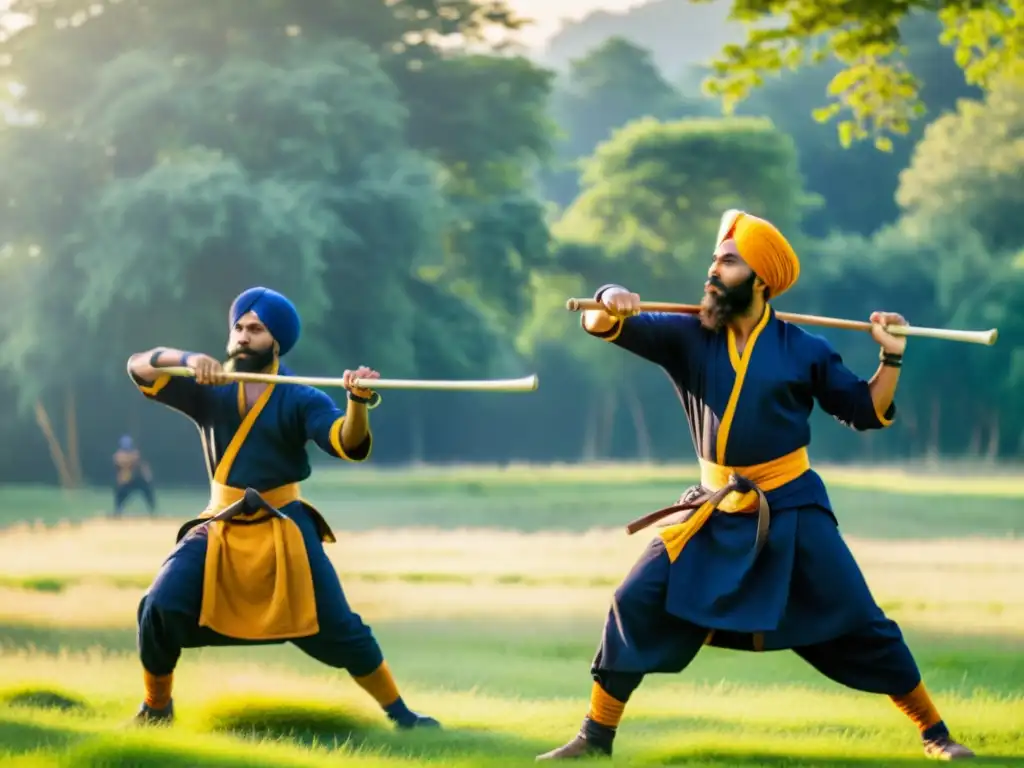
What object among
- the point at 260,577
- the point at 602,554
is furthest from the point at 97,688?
the point at 602,554

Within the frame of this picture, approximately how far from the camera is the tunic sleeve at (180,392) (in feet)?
16.8

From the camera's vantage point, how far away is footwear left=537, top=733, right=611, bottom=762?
4.64m

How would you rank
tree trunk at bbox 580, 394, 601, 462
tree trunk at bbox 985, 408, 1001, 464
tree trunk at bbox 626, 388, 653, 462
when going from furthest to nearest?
tree trunk at bbox 580, 394, 601, 462, tree trunk at bbox 626, 388, 653, 462, tree trunk at bbox 985, 408, 1001, 464

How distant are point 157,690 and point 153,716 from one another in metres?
0.08

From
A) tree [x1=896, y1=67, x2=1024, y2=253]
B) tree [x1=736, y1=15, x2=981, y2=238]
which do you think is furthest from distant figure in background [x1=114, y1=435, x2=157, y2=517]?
tree [x1=736, y1=15, x2=981, y2=238]

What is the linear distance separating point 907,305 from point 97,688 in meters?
24.4

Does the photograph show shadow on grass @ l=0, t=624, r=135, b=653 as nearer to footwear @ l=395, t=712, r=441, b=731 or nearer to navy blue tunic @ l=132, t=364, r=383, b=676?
navy blue tunic @ l=132, t=364, r=383, b=676

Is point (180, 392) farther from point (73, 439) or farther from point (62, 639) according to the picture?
point (73, 439)

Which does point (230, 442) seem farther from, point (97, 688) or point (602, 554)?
point (602, 554)

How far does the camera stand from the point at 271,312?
17.0 feet

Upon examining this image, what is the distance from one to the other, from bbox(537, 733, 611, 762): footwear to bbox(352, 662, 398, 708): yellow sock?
0.68 m

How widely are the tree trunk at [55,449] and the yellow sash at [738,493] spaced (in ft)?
69.4

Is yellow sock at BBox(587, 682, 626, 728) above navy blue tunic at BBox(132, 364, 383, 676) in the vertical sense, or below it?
below

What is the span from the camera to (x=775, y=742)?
4.92 metres
